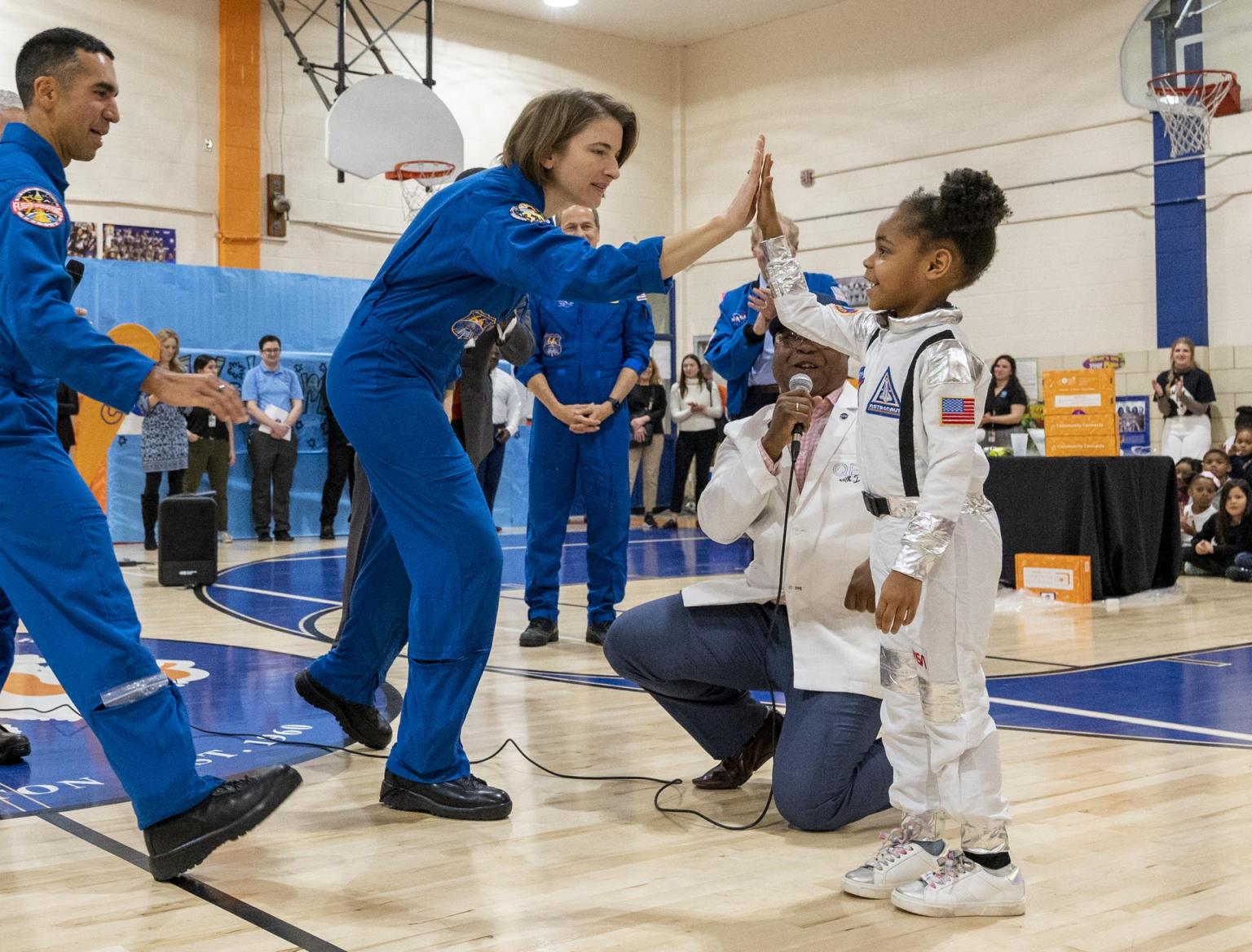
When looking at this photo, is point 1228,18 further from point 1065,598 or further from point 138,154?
point 138,154

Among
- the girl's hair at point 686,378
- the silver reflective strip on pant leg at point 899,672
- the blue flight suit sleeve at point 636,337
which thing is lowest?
the silver reflective strip on pant leg at point 899,672

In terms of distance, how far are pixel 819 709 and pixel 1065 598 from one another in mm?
5074

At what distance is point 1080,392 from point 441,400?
5789 millimetres

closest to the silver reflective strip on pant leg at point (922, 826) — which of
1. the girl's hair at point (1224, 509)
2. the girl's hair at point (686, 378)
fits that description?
the girl's hair at point (1224, 509)

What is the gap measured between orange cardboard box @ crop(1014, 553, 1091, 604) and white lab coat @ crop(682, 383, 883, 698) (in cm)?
476

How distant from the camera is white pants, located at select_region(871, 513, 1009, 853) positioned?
2.38m

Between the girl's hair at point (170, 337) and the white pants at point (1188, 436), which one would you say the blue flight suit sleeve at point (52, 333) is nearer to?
the girl's hair at point (170, 337)

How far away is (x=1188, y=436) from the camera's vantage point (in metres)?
11.7

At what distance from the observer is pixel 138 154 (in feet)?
42.4

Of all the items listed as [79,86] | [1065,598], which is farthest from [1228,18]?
[79,86]

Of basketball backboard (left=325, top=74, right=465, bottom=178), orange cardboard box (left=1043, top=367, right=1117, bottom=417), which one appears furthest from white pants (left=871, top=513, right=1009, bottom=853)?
basketball backboard (left=325, top=74, right=465, bottom=178)

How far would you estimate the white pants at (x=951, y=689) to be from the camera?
7.80ft

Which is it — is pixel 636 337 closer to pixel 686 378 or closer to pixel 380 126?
pixel 380 126

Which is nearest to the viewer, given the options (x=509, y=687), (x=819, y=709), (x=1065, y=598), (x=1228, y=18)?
(x=819, y=709)
